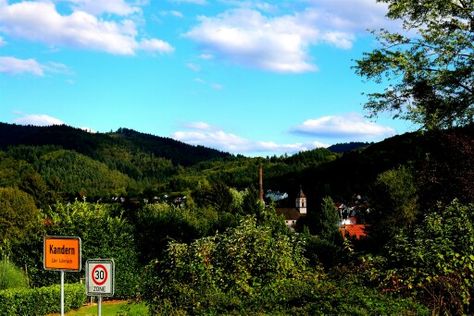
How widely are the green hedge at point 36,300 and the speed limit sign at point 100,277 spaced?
12123 millimetres

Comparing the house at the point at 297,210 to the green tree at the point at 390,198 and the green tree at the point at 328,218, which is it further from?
the green tree at the point at 390,198

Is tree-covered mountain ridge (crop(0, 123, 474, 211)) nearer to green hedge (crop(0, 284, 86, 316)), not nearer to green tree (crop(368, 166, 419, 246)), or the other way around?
green tree (crop(368, 166, 419, 246))

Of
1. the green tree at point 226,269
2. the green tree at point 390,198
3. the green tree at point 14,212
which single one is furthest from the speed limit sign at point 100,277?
the green tree at point 14,212

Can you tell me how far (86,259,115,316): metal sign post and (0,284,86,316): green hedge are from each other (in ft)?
39.8

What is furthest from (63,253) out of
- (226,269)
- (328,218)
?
(328,218)

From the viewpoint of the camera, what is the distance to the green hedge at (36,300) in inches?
782

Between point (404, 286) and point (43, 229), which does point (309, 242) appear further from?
point (404, 286)

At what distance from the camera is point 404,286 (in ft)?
32.5

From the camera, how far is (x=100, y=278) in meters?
9.04

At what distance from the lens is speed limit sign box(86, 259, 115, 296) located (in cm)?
895

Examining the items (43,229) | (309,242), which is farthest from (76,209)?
(309,242)

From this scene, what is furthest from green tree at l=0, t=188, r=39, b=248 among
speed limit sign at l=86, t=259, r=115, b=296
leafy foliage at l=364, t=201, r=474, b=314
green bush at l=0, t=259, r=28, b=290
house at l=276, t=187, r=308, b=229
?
house at l=276, t=187, r=308, b=229

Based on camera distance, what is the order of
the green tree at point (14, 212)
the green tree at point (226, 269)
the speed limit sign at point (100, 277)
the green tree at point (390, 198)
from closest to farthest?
the speed limit sign at point (100, 277) < the green tree at point (226, 269) < the green tree at point (390, 198) < the green tree at point (14, 212)

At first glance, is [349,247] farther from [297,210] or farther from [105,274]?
[297,210]
